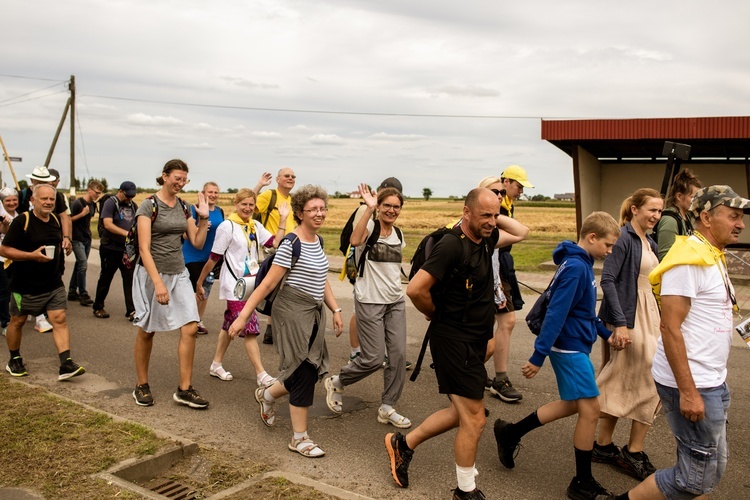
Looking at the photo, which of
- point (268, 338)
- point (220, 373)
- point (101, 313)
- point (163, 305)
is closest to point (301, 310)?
point (163, 305)

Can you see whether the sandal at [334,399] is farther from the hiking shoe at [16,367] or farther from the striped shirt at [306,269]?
the hiking shoe at [16,367]

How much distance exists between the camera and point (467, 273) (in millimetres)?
4074

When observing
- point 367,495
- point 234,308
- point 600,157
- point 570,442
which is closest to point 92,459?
point 367,495

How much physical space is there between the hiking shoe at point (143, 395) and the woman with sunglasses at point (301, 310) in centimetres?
145

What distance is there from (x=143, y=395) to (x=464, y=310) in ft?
10.3

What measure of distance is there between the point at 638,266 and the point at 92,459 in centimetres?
373

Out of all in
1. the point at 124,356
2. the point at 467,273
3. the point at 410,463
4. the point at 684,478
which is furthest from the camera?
the point at 124,356

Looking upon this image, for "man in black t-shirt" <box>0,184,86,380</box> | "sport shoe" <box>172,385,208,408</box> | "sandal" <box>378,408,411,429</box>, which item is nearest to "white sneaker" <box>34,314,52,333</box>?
"man in black t-shirt" <box>0,184,86,380</box>

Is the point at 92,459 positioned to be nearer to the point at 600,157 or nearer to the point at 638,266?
the point at 638,266

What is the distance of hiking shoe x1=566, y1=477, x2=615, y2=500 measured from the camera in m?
4.20

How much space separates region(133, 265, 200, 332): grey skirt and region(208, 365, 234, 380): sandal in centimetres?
99

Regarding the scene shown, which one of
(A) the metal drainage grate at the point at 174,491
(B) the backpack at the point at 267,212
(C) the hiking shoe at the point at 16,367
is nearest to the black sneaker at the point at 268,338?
(B) the backpack at the point at 267,212

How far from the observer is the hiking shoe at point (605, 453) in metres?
4.83

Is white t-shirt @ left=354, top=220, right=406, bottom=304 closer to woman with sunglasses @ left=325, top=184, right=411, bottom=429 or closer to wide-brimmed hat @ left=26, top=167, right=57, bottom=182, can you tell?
woman with sunglasses @ left=325, top=184, right=411, bottom=429
